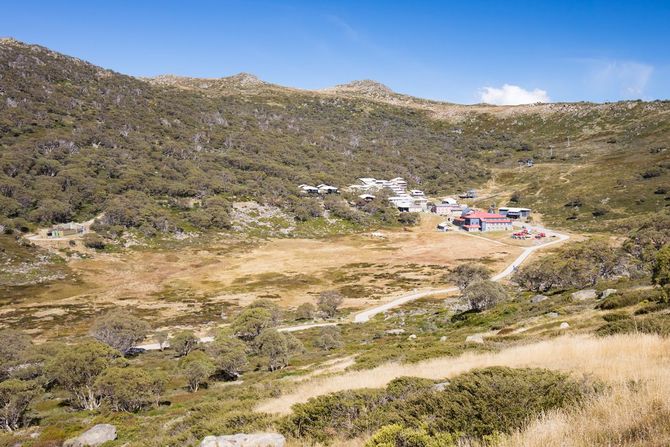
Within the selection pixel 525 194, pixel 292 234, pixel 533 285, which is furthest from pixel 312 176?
pixel 533 285

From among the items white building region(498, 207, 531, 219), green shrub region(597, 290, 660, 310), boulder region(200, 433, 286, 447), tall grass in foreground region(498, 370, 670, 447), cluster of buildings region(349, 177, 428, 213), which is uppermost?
cluster of buildings region(349, 177, 428, 213)

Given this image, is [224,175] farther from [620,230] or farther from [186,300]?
[620,230]

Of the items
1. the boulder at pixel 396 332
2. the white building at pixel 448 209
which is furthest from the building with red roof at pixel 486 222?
the boulder at pixel 396 332

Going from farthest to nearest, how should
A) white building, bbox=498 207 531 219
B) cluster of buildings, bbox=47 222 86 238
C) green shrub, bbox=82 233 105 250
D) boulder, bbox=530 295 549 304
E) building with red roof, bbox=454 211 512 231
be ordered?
white building, bbox=498 207 531 219, building with red roof, bbox=454 211 512 231, cluster of buildings, bbox=47 222 86 238, green shrub, bbox=82 233 105 250, boulder, bbox=530 295 549 304

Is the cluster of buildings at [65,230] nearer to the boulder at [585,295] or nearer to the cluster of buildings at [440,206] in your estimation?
the cluster of buildings at [440,206]

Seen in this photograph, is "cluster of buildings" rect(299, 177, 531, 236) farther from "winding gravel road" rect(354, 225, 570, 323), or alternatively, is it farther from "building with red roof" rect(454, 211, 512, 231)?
"winding gravel road" rect(354, 225, 570, 323)

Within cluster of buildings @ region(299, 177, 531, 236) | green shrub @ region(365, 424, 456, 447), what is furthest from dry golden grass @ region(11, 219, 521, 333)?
green shrub @ region(365, 424, 456, 447)
